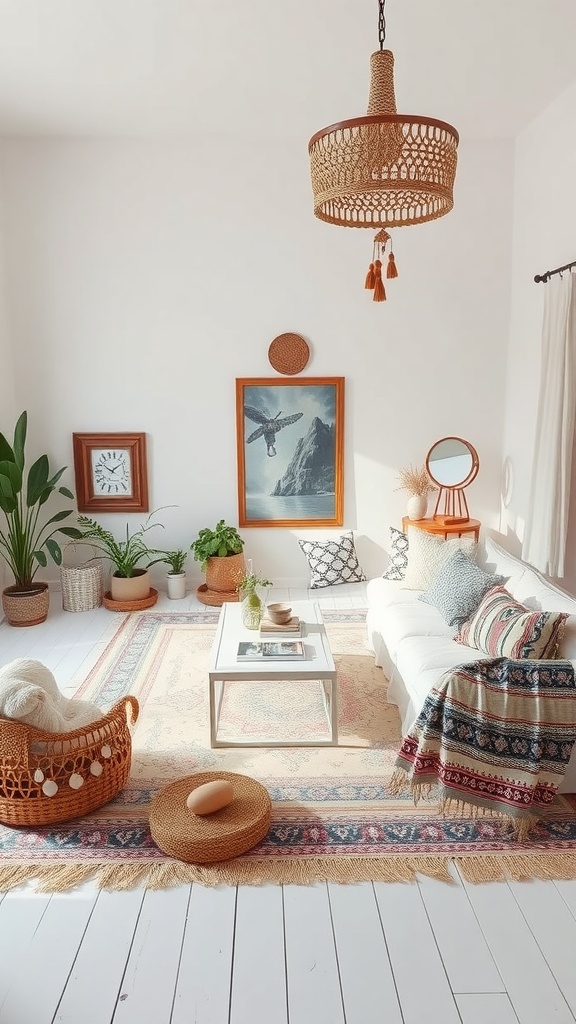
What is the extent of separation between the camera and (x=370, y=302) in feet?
19.1

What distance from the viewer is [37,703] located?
2891mm

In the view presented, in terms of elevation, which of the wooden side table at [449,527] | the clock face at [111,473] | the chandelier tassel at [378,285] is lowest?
the wooden side table at [449,527]

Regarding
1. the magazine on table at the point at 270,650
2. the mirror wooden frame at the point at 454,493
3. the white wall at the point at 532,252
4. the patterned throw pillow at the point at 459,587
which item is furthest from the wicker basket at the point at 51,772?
the mirror wooden frame at the point at 454,493

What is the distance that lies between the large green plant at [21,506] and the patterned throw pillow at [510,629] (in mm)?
2961

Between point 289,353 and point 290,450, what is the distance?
73 centimetres

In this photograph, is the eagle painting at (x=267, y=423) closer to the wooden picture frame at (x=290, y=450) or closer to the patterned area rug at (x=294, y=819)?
the wooden picture frame at (x=290, y=450)

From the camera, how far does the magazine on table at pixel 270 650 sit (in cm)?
363

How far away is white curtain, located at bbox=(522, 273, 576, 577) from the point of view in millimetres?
4391

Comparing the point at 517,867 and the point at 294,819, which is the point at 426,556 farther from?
the point at 517,867

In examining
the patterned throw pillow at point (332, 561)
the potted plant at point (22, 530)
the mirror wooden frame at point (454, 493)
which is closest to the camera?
the potted plant at point (22, 530)

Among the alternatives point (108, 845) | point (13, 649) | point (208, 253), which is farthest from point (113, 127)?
point (108, 845)

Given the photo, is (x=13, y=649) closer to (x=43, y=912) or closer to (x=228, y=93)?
(x=43, y=912)

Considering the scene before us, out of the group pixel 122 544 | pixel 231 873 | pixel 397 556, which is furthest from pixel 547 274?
pixel 231 873

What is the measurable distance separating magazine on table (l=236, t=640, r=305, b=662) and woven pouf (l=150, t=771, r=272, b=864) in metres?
0.68
